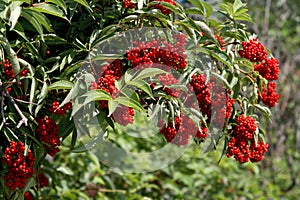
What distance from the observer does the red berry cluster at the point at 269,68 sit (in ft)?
6.10

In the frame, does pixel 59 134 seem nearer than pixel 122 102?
No

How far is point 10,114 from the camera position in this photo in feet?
5.47

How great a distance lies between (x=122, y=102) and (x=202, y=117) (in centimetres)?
33

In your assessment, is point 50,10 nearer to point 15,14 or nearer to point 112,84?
point 15,14

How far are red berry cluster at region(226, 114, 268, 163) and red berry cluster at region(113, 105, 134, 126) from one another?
0.41 m

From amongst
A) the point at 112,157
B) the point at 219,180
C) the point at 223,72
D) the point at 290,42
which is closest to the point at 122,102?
the point at 223,72

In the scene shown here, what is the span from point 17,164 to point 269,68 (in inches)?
36.3

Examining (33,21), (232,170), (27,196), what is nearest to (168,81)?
(33,21)

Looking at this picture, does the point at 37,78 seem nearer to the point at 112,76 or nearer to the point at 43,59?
the point at 43,59

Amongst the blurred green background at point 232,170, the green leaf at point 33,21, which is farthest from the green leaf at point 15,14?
the blurred green background at point 232,170

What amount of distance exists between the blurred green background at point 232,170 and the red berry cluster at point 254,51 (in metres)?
1.08

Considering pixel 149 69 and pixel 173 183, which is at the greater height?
pixel 149 69

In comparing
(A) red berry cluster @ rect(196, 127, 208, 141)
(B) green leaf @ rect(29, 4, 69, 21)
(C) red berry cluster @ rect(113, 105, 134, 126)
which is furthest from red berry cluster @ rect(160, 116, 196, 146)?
(B) green leaf @ rect(29, 4, 69, 21)

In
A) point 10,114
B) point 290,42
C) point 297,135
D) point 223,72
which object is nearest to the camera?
point 10,114
